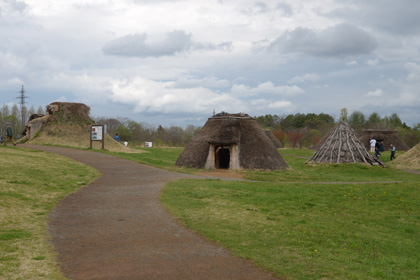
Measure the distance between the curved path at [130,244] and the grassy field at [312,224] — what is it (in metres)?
0.54

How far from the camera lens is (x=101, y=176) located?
1712cm

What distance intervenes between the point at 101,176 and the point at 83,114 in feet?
68.6

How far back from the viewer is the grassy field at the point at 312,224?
675 cm

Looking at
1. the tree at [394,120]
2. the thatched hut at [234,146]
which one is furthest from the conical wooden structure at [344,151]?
the tree at [394,120]

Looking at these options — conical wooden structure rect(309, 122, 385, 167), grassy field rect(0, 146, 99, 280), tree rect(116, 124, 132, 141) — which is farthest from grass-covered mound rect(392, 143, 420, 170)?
tree rect(116, 124, 132, 141)

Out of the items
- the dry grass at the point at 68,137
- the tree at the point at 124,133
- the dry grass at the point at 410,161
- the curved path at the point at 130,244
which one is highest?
the tree at the point at 124,133

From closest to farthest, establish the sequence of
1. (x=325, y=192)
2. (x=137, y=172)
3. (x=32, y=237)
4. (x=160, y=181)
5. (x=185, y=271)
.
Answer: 1. (x=185, y=271)
2. (x=32, y=237)
3. (x=325, y=192)
4. (x=160, y=181)
5. (x=137, y=172)

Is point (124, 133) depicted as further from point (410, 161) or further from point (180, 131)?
point (410, 161)

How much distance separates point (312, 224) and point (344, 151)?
66.0 ft

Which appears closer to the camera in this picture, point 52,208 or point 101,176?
point 52,208

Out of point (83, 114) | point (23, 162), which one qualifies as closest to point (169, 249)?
point (23, 162)

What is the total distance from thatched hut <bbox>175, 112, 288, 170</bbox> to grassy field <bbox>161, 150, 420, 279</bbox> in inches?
251

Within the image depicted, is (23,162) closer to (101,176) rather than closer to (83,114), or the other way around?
(101,176)

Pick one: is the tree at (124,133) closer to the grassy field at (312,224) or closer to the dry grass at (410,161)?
the dry grass at (410,161)
